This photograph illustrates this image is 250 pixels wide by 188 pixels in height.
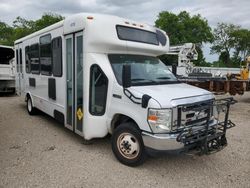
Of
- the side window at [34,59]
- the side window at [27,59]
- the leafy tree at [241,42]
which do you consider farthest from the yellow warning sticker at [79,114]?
the leafy tree at [241,42]

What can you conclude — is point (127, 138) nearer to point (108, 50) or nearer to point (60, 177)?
point (60, 177)

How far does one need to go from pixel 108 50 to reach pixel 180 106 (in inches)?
75.0

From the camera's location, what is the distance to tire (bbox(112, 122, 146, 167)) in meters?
4.26

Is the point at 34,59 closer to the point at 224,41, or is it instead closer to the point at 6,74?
the point at 6,74

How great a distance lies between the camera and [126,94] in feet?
14.2

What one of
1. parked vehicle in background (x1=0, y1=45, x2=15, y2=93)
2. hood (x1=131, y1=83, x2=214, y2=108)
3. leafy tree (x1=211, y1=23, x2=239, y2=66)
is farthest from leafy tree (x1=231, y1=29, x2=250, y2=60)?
hood (x1=131, y1=83, x2=214, y2=108)

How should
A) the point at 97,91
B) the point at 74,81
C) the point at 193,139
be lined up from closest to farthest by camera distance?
the point at 193,139 < the point at 97,91 < the point at 74,81

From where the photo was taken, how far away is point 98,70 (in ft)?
15.9

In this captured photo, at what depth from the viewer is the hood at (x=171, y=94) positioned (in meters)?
3.92

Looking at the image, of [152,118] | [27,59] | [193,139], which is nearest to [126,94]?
[152,118]

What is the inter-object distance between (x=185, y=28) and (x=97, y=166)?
40.4 meters

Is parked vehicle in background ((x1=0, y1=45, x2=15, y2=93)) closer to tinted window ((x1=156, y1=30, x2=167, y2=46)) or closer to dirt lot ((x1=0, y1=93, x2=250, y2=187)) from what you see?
dirt lot ((x1=0, y1=93, x2=250, y2=187))

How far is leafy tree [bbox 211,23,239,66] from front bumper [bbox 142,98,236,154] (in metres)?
45.9

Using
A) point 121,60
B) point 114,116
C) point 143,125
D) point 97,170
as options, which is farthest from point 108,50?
point 97,170
